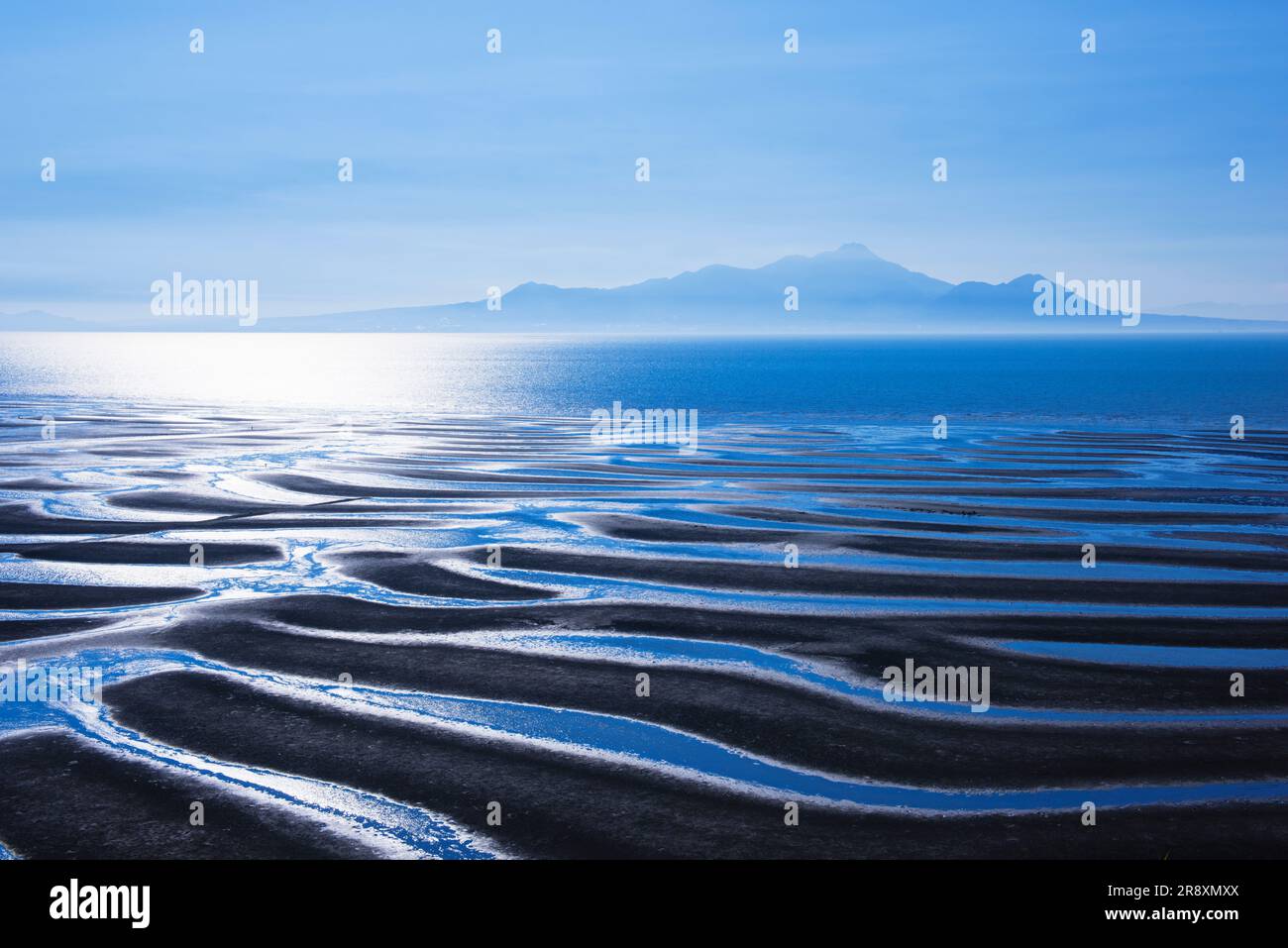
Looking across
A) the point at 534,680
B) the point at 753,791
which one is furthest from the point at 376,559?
the point at 753,791

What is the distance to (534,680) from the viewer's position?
48.5 feet
